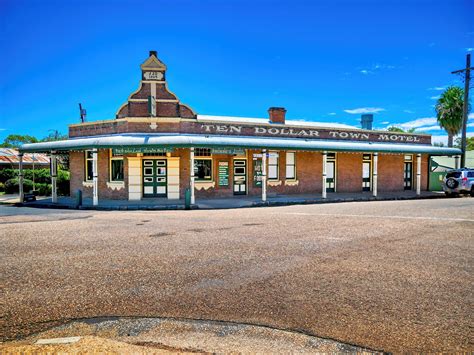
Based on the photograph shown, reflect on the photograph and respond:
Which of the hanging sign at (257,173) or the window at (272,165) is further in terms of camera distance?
the window at (272,165)

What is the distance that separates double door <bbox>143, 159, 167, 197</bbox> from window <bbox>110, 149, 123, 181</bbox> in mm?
1398

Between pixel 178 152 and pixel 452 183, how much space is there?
17905 mm

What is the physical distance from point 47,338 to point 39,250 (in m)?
4.37

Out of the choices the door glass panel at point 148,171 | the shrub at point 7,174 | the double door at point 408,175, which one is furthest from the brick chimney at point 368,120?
the shrub at point 7,174

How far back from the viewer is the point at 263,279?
212 inches

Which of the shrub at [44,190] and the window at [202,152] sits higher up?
the window at [202,152]

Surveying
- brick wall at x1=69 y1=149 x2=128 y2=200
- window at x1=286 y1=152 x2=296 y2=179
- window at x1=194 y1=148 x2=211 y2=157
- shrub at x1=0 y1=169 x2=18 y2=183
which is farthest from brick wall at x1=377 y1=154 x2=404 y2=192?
shrub at x1=0 y1=169 x2=18 y2=183

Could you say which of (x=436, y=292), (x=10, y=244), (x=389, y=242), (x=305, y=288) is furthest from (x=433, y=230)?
(x=10, y=244)

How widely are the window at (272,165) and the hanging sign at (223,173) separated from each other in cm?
281

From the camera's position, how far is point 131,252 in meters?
7.09

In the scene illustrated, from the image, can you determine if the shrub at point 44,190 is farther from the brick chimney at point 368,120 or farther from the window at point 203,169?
the brick chimney at point 368,120

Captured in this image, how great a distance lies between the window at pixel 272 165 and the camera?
21547 millimetres

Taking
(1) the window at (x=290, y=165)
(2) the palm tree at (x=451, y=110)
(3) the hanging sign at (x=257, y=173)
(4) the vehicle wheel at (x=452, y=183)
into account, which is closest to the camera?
(3) the hanging sign at (x=257, y=173)

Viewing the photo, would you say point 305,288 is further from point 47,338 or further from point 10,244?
point 10,244
